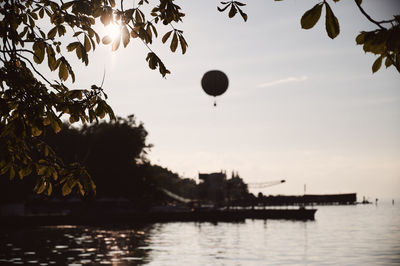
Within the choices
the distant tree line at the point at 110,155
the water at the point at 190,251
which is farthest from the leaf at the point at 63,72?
the distant tree line at the point at 110,155

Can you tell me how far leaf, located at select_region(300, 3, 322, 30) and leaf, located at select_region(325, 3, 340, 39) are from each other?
5cm

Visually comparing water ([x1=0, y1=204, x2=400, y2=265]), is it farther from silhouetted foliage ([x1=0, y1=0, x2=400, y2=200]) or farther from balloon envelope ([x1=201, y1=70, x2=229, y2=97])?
silhouetted foliage ([x1=0, y1=0, x2=400, y2=200])

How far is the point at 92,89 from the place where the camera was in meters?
5.66

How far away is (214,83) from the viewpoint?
35344 millimetres

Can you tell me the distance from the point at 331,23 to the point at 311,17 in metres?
0.14

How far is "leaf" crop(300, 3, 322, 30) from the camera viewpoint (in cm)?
321

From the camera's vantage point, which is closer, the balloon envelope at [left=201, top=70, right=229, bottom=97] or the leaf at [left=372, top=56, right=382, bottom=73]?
the leaf at [left=372, top=56, right=382, bottom=73]

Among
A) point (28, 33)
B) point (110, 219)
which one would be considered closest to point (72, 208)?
point (110, 219)

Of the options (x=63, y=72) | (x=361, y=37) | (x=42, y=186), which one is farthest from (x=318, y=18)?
(x=42, y=186)

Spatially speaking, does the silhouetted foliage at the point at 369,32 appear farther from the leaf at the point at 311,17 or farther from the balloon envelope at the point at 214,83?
the balloon envelope at the point at 214,83

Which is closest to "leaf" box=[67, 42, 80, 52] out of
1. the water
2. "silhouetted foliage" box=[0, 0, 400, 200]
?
"silhouetted foliage" box=[0, 0, 400, 200]

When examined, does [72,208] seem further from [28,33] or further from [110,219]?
[28,33]

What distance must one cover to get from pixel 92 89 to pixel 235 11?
185 cm

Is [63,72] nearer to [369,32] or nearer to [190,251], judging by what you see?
[369,32]
